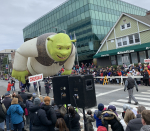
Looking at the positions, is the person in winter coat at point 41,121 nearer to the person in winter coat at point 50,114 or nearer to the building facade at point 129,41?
the person in winter coat at point 50,114

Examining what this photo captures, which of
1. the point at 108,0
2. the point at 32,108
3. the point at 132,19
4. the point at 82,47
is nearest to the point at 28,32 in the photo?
the point at 82,47

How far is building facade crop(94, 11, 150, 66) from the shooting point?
19.5 meters

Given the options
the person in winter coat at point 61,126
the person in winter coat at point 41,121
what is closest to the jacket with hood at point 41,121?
the person in winter coat at point 41,121

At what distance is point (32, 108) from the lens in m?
3.84

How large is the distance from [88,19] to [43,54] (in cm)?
2531

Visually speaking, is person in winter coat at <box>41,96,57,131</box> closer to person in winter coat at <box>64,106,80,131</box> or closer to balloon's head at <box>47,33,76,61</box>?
person in winter coat at <box>64,106,80,131</box>

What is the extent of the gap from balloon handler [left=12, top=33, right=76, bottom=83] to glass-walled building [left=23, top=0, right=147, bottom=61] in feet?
65.0

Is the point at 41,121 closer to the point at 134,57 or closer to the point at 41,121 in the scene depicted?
the point at 41,121

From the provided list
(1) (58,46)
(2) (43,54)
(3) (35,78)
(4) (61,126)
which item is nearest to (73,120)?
(4) (61,126)

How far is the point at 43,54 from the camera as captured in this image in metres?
7.17

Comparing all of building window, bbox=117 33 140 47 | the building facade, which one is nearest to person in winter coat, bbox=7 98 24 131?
the building facade

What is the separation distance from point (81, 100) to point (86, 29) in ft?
96.1

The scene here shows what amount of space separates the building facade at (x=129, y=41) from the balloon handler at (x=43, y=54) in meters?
12.4

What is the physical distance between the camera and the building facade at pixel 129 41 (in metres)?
19.5
